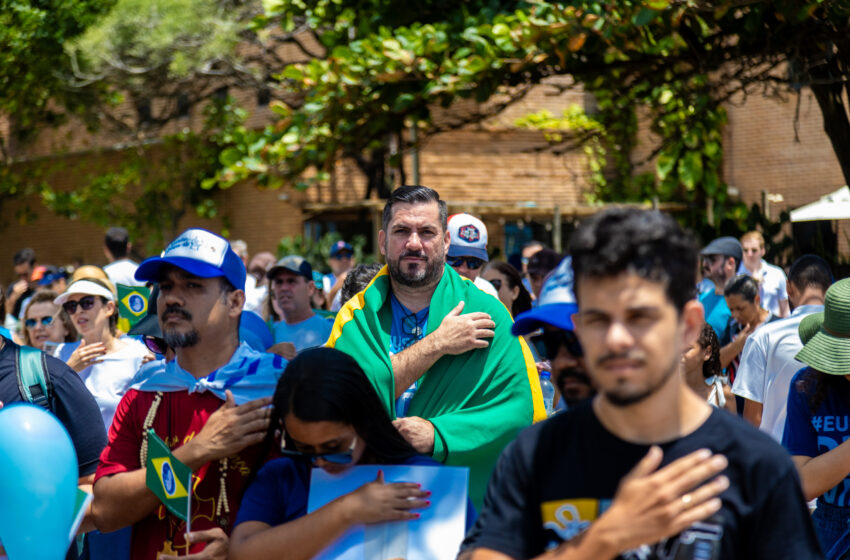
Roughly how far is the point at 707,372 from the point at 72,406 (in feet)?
9.71

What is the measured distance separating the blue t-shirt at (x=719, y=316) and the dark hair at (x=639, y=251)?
19.3ft

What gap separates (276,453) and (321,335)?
4154mm

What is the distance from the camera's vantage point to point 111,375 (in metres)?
6.01

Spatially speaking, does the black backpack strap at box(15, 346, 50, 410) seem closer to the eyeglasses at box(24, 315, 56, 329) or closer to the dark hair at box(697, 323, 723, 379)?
the dark hair at box(697, 323, 723, 379)

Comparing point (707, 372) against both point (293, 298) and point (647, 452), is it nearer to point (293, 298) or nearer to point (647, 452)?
point (647, 452)

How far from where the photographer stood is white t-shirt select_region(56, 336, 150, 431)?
573 centimetres

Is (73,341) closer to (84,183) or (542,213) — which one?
(542,213)

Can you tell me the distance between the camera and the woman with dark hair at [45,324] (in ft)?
24.0

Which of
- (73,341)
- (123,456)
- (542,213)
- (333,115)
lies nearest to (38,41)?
(333,115)

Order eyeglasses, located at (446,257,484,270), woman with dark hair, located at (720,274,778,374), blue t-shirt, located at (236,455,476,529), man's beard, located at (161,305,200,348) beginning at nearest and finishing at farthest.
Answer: blue t-shirt, located at (236,455,476,529)
man's beard, located at (161,305,200,348)
eyeglasses, located at (446,257,484,270)
woman with dark hair, located at (720,274,778,374)

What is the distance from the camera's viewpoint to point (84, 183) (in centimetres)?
2400

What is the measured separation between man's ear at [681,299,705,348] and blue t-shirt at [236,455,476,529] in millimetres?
996

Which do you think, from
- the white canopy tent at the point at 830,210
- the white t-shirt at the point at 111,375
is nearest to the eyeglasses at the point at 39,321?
the white t-shirt at the point at 111,375

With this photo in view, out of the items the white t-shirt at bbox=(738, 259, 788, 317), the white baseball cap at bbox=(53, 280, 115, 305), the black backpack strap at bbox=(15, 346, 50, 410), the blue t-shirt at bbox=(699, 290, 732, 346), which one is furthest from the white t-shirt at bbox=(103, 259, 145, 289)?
the white t-shirt at bbox=(738, 259, 788, 317)
